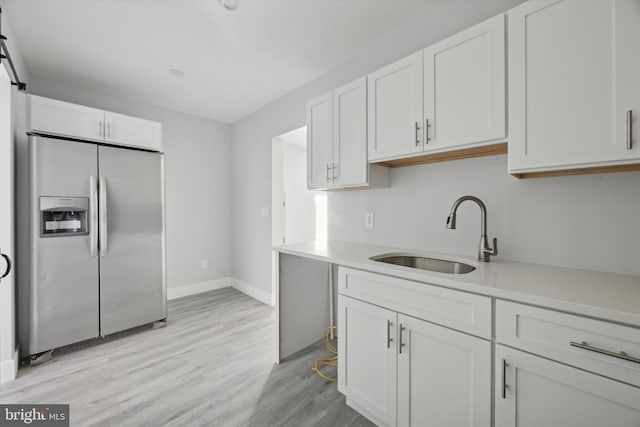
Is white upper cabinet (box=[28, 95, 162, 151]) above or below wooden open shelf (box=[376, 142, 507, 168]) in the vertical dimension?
above

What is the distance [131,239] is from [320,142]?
2.05 metres

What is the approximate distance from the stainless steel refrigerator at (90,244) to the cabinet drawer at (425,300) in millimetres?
2180

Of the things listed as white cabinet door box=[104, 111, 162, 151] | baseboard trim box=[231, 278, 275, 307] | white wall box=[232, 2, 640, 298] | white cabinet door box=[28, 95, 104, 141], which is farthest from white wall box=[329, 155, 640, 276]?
white cabinet door box=[28, 95, 104, 141]

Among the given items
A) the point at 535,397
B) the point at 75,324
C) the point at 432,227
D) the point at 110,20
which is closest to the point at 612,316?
→ the point at 535,397

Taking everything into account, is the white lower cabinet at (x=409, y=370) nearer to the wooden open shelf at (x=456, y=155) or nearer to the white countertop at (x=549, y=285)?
the white countertop at (x=549, y=285)

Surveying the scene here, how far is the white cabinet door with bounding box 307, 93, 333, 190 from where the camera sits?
6.77 ft

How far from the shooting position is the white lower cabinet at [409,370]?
105 centimetres

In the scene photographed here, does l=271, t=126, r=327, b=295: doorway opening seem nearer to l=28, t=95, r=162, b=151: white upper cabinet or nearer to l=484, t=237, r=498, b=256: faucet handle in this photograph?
l=28, t=95, r=162, b=151: white upper cabinet

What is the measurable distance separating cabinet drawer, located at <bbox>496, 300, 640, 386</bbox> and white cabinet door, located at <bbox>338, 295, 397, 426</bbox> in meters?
0.51

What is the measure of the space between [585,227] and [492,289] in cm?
75

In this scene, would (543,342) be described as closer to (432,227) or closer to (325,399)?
(432,227)

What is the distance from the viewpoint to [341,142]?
1983mm

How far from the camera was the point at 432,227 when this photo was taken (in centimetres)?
181

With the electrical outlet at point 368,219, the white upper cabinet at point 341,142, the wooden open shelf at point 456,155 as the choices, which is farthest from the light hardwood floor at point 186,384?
the wooden open shelf at point 456,155
